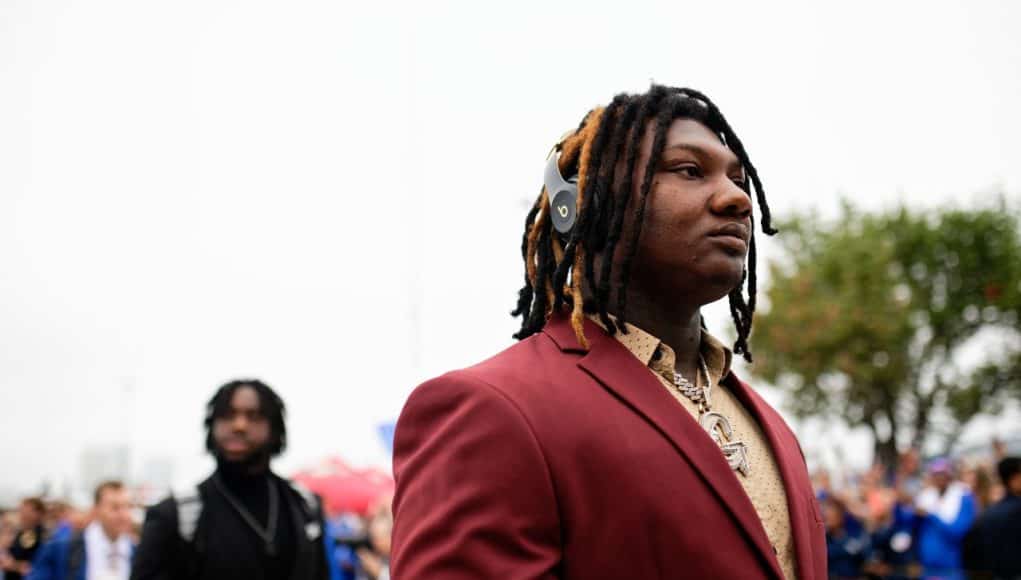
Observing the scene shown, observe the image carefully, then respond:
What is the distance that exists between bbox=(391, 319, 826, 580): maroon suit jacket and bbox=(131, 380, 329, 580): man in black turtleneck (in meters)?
3.10

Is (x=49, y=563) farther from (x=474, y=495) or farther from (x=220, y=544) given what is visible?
(x=474, y=495)

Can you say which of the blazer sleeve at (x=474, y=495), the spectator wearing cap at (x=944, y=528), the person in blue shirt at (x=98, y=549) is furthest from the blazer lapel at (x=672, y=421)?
the spectator wearing cap at (x=944, y=528)

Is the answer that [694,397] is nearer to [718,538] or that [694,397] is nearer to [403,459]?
[718,538]

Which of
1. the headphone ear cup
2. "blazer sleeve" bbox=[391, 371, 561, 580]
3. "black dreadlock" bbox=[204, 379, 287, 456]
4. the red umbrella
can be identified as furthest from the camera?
the red umbrella

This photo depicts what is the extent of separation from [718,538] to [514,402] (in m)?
0.45

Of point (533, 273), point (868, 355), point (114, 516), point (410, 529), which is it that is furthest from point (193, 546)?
point (868, 355)

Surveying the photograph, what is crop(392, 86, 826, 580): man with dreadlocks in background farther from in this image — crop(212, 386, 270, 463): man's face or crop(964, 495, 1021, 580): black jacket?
crop(964, 495, 1021, 580): black jacket

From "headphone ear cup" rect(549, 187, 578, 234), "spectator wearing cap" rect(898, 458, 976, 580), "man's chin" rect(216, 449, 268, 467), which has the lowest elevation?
"spectator wearing cap" rect(898, 458, 976, 580)

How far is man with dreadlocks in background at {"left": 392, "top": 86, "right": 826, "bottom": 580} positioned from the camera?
1.78 metres

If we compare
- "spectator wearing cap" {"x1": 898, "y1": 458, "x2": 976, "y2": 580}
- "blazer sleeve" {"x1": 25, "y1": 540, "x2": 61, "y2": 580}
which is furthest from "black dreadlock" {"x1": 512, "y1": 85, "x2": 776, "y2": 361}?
"spectator wearing cap" {"x1": 898, "y1": 458, "x2": 976, "y2": 580}

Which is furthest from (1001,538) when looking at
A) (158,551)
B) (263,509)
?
(158,551)

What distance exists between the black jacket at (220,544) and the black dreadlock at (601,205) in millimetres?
2827

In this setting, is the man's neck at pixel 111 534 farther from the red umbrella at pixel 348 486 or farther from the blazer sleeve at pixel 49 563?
the red umbrella at pixel 348 486

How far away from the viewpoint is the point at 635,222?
2115 mm
